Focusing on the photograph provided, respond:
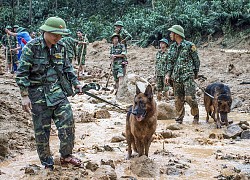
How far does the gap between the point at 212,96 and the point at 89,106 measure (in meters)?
3.84

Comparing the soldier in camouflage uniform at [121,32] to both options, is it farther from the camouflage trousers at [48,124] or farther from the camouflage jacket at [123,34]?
the camouflage trousers at [48,124]

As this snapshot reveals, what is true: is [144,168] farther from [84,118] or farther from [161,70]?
[161,70]

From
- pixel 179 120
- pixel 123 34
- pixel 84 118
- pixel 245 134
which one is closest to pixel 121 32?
pixel 123 34

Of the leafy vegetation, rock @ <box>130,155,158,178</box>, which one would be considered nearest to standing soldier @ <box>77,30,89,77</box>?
the leafy vegetation

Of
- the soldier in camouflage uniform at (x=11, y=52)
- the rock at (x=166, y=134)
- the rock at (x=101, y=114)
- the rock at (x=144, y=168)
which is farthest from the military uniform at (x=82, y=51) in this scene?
the rock at (x=144, y=168)

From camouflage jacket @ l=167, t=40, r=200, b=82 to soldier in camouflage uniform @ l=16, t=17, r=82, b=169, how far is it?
417cm

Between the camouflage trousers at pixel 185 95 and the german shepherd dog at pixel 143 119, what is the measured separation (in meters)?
3.31

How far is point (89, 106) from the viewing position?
38.4ft

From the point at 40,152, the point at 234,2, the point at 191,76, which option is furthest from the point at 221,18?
the point at 40,152

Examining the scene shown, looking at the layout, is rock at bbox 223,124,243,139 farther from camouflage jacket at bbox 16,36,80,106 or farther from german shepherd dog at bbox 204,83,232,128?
camouflage jacket at bbox 16,36,80,106

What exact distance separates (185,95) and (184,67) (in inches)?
24.8

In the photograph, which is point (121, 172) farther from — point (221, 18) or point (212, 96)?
point (221, 18)

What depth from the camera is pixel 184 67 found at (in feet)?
29.2

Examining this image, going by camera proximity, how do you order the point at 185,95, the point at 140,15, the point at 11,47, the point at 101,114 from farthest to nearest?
the point at 140,15 < the point at 11,47 < the point at 101,114 < the point at 185,95
